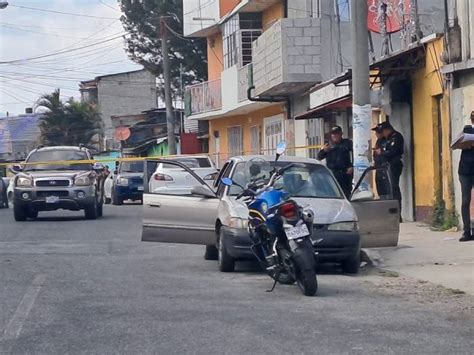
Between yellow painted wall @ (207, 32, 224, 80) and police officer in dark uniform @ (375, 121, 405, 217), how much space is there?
75.2ft

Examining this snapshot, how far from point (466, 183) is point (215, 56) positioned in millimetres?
28829

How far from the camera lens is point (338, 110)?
26781mm

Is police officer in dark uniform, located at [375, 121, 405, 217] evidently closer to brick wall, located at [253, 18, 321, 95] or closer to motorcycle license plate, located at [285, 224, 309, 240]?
motorcycle license plate, located at [285, 224, 309, 240]

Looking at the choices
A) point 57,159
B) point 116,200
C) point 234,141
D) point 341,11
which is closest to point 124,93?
point 234,141

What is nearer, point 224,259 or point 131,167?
point 224,259

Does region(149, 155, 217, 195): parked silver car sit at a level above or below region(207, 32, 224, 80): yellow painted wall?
below

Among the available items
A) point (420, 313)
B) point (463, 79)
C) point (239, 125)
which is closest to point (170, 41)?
point (239, 125)

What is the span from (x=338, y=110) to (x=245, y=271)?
13.4 m

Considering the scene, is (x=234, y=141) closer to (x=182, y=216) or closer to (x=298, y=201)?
(x=182, y=216)

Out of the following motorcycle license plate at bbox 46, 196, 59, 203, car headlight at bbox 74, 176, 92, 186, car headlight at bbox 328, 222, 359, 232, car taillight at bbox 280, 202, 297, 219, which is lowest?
car headlight at bbox 328, 222, 359, 232

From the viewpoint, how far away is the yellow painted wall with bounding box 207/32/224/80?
4297 centimetres

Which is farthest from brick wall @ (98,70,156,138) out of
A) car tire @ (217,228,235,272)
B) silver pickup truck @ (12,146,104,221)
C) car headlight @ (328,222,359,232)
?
car headlight @ (328,222,359,232)

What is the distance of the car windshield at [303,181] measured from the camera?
14055 mm

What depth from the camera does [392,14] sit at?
21.4 meters
